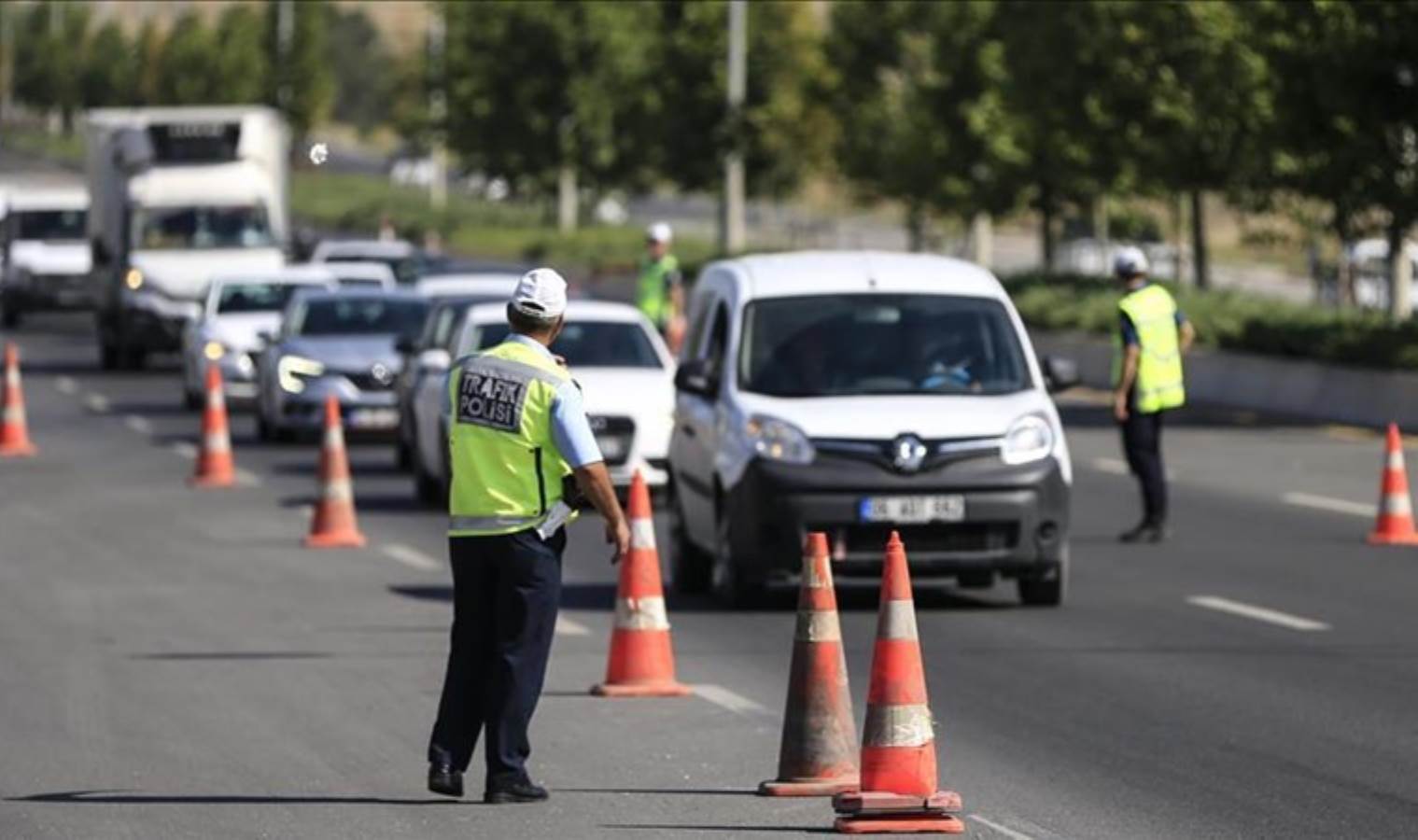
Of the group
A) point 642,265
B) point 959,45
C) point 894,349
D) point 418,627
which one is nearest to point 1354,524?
point 894,349

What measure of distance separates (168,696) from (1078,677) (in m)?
3.70

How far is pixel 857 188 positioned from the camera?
195 feet

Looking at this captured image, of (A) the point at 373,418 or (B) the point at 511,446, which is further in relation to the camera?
(A) the point at 373,418

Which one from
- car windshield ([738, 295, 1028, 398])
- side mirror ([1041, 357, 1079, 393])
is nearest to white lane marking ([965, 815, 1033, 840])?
car windshield ([738, 295, 1028, 398])

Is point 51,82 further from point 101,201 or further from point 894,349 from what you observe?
point 894,349

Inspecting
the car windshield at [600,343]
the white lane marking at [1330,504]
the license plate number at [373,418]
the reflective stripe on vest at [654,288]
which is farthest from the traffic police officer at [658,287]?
the white lane marking at [1330,504]

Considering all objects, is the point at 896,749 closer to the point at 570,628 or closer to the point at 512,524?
the point at 512,524

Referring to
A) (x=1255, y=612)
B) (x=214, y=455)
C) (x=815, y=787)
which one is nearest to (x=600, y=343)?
(x=214, y=455)

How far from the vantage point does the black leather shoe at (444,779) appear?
35.7ft

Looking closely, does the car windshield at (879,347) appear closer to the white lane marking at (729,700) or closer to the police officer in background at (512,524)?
the white lane marking at (729,700)

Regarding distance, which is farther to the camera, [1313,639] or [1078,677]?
[1313,639]

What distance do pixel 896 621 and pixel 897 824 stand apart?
610mm

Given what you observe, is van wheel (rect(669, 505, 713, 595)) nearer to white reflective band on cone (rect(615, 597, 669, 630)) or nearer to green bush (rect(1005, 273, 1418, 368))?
white reflective band on cone (rect(615, 597, 669, 630))

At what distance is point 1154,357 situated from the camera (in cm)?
2116
